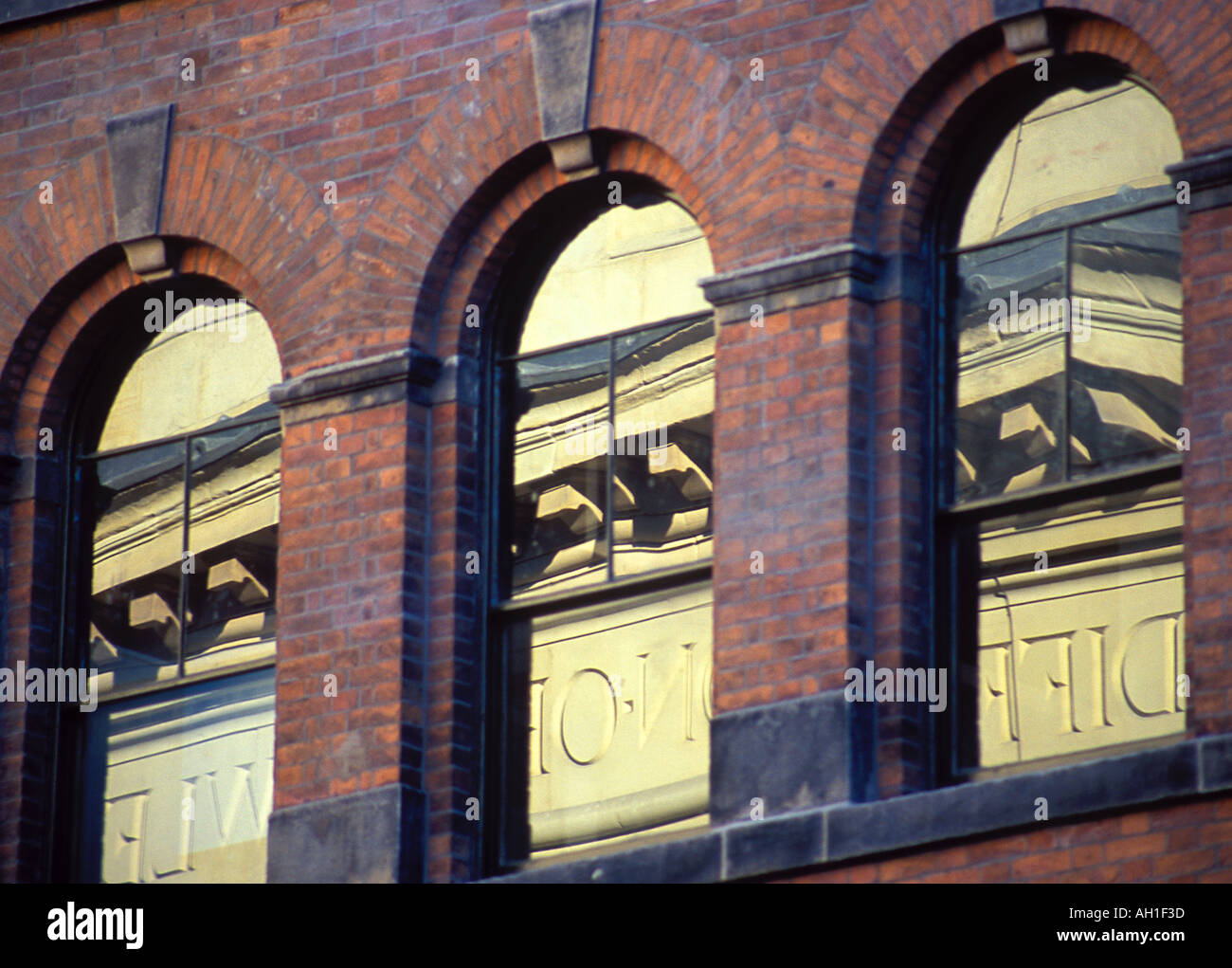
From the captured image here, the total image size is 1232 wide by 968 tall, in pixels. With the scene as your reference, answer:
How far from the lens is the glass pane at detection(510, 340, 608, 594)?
41.4ft

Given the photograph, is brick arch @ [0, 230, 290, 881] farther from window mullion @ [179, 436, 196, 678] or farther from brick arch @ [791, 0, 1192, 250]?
brick arch @ [791, 0, 1192, 250]

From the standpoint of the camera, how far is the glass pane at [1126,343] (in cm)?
1151

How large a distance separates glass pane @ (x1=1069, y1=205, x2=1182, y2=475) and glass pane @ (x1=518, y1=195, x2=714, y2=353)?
1.70m

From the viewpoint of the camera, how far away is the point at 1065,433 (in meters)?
11.6

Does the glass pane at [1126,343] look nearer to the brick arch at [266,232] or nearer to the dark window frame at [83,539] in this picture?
the brick arch at [266,232]

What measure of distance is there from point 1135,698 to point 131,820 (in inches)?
183

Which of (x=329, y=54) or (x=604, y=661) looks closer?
(x=604, y=661)

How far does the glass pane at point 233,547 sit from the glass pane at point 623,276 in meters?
1.37

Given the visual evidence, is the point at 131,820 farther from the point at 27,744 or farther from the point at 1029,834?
the point at 1029,834

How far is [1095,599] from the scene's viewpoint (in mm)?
11406

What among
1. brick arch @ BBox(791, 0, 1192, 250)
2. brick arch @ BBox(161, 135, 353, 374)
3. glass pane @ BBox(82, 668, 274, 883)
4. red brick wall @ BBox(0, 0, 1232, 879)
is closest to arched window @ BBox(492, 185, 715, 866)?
red brick wall @ BBox(0, 0, 1232, 879)

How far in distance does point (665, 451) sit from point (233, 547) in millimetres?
2146

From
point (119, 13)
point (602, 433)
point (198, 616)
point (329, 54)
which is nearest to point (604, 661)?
point (602, 433)
